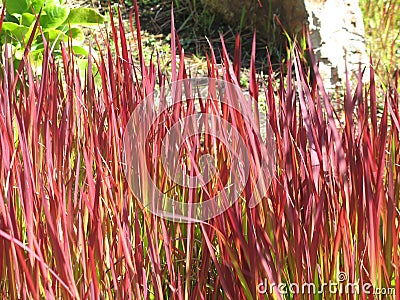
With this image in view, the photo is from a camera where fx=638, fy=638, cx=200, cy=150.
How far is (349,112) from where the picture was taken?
3.73 ft

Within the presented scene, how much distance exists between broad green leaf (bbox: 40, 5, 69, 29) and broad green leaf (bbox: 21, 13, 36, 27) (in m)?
0.05

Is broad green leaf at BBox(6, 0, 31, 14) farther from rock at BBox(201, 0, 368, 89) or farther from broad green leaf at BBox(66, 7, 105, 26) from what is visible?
rock at BBox(201, 0, 368, 89)

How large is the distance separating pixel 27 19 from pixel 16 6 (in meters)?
0.16

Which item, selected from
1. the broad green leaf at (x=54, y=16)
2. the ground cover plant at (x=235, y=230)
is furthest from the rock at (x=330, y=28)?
the ground cover plant at (x=235, y=230)

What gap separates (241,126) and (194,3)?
2.62 meters

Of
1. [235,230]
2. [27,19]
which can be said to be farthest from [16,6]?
[235,230]

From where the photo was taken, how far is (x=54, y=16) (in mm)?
2416

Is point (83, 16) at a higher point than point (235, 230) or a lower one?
higher

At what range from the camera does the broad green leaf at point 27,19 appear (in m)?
2.36

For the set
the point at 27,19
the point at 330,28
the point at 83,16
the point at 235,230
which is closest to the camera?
the point at 235,230

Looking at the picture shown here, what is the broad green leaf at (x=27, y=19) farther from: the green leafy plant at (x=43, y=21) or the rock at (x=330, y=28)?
the rock at (x=330, y=28)

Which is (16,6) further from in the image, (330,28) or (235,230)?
(235,230)

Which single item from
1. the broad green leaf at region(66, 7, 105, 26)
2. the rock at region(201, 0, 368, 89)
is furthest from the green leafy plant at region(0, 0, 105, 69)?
the rock at region(201, 0, 368, 89)

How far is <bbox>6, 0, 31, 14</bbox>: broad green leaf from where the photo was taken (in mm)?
2500
